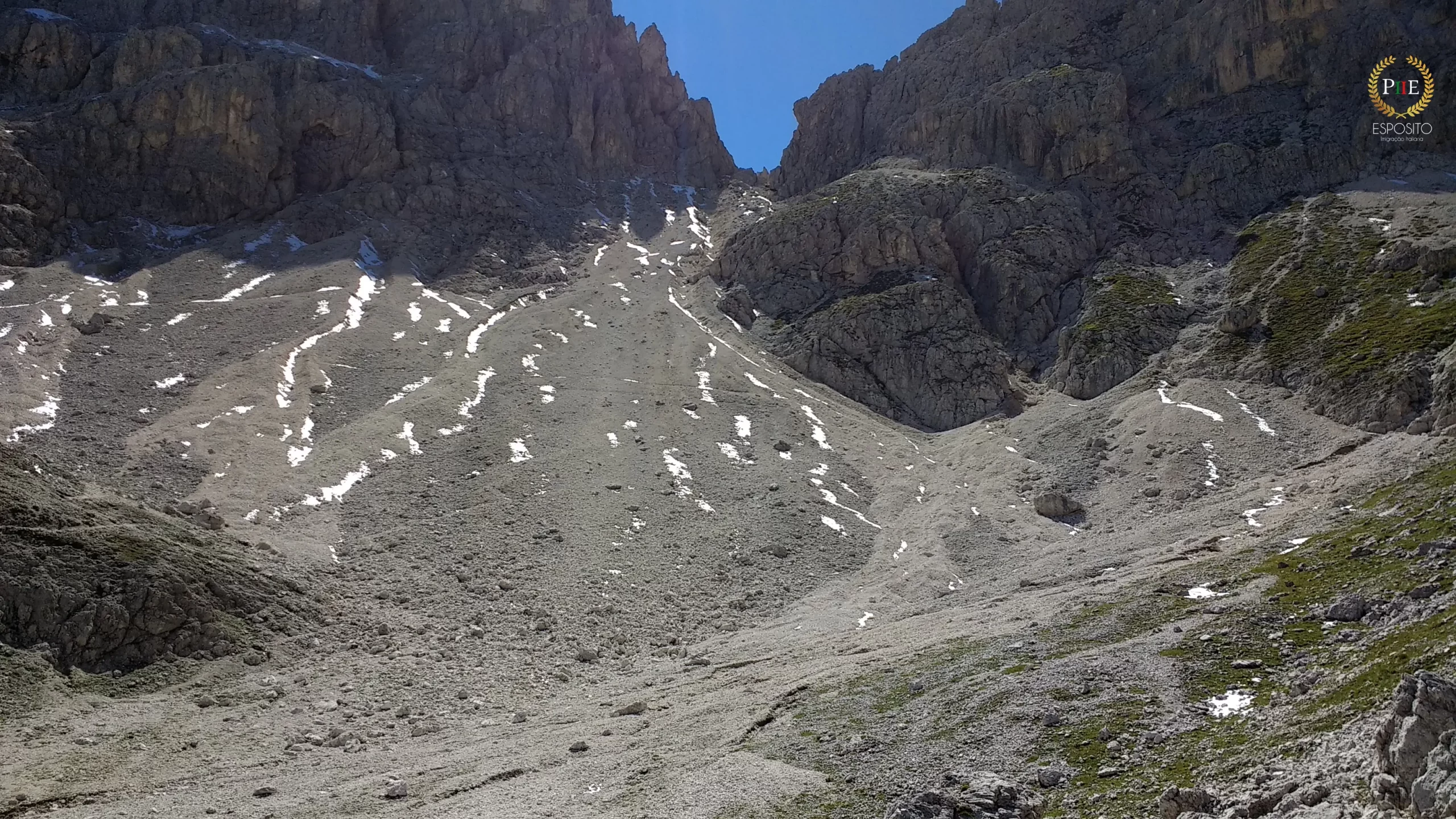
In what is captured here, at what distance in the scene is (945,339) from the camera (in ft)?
328

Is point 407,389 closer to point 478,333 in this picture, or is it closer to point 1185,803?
point 478,333

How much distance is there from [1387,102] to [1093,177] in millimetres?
29195

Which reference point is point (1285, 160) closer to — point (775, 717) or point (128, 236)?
point (775, 717)

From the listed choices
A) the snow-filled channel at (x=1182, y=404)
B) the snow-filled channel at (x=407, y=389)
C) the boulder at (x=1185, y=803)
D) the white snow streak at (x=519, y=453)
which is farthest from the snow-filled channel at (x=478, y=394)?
the boulder at (x=1185, y=803)

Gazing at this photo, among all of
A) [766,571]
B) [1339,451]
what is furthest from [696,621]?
[1339,451]

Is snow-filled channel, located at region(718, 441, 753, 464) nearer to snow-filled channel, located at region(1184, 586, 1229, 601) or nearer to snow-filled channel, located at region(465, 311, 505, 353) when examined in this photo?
snow-filled channel, located at region(465, 311, 505, 353)

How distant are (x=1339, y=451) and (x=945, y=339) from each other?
42.8 meters

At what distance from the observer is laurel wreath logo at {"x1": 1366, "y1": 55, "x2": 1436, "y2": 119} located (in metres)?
103

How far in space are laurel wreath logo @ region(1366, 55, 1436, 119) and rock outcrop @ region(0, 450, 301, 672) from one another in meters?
111

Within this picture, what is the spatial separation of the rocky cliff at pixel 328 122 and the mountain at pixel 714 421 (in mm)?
677

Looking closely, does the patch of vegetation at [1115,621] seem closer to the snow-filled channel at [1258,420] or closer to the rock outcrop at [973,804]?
the rock outcrop at [973,804]

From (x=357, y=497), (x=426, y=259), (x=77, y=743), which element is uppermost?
(x=426, y=259)

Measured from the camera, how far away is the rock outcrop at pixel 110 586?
43.7m

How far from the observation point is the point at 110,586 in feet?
150
